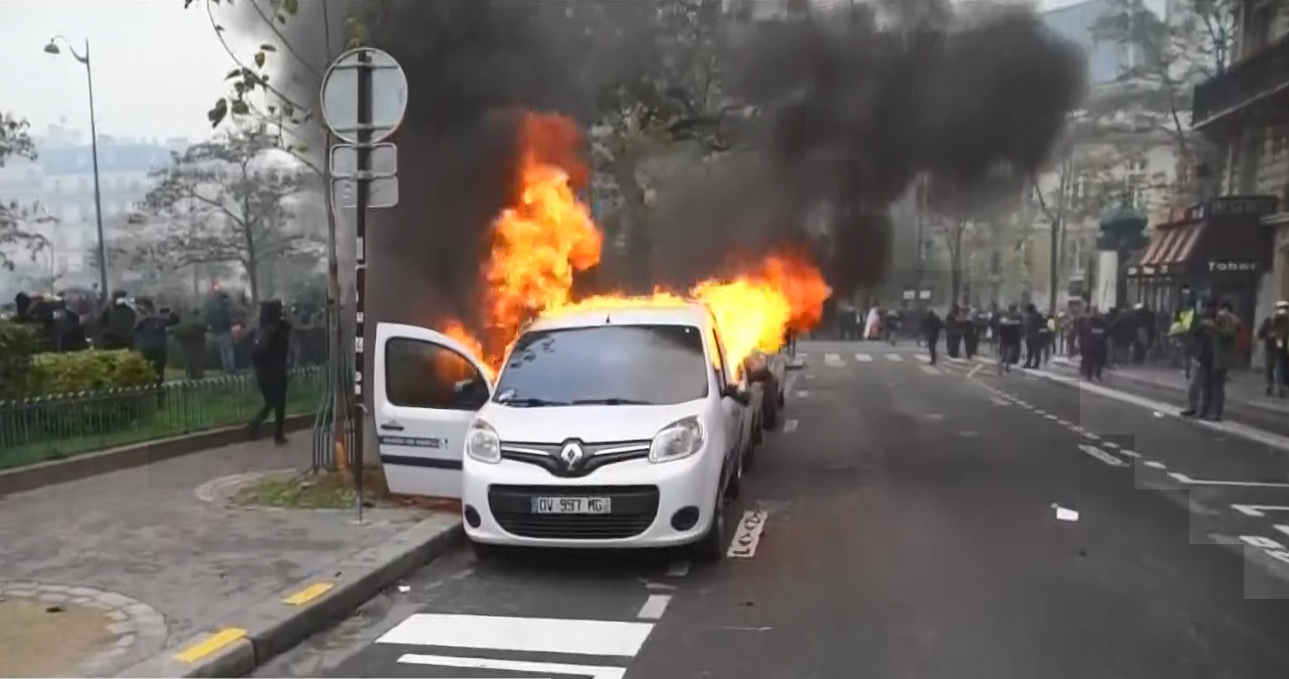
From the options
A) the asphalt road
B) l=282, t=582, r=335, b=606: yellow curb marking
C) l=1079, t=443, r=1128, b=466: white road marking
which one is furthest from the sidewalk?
l=282, t=582, r=335, b=606: yellow curb marking

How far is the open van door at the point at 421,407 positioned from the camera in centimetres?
772

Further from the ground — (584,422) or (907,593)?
(584,422)

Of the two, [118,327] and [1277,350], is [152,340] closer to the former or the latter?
[118,327]

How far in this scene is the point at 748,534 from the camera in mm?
7840

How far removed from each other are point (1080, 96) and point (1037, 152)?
2.82 feet

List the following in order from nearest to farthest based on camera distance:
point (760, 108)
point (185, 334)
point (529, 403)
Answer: point (529, 403)
point (760, 108)
point (185, 334)

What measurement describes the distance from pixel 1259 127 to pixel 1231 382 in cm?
730

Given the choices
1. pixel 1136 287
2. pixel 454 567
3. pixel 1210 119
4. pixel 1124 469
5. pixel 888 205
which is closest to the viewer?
pixel 454 567

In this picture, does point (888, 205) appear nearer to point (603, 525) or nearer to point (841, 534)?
point (841, 534)

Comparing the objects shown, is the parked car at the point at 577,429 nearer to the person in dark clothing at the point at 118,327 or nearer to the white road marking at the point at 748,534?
the white road marking at the point at 748,534

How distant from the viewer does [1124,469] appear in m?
10.8

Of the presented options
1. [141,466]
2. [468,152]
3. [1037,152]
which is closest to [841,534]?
[468,152]

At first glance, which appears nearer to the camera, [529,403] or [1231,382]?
[529,403]

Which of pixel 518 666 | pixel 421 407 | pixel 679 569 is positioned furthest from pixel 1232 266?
pixel 518 666
